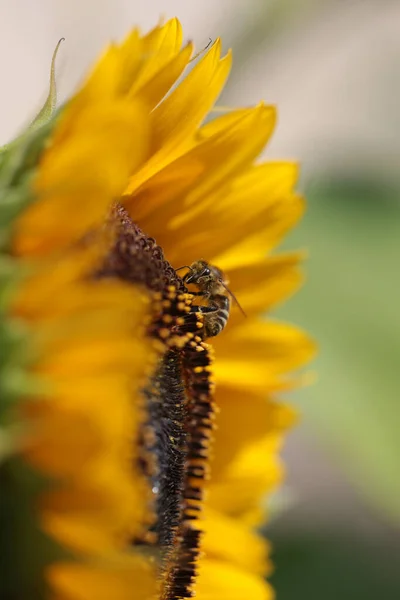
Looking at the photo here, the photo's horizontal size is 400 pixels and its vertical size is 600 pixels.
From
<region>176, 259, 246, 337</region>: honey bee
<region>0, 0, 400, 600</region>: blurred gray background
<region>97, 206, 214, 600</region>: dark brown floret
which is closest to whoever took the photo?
<region>97, 206, 214, 600</region>: dark brown floret

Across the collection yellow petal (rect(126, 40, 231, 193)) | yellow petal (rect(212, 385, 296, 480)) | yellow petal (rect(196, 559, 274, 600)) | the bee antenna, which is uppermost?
yellow petal (rect(126, 40, 231, 193))

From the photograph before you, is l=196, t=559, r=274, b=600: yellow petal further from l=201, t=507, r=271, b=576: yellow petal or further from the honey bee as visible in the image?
the honey bee

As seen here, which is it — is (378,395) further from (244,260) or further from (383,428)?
(244,260)

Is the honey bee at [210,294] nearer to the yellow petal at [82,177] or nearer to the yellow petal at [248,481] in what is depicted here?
the yellow petal at [248,481]

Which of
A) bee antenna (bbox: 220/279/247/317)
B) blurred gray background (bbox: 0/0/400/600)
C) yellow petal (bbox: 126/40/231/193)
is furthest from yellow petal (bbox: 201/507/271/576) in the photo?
yellow petal (bbox: 126/40/231/193)

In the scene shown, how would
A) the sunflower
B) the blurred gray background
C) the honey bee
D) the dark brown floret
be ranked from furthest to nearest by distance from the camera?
the blurred gray background < the honey bee < the dark brown floret < the sunflower

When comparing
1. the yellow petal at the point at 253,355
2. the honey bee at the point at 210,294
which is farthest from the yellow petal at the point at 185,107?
the yellow petal at the point at 253,355

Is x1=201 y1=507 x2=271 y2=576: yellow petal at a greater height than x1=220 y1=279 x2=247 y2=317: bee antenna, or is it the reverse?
x1=220 y1=279 x2=247 y2=317: bee antenna
